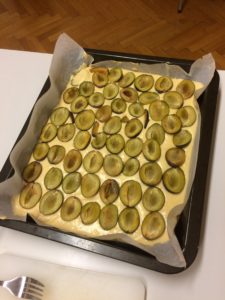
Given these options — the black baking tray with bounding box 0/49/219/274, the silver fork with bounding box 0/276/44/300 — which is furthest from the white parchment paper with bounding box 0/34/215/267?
the silver fork with bounding box 0/276/44/300

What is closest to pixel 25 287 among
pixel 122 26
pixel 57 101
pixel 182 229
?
pixel 182 229

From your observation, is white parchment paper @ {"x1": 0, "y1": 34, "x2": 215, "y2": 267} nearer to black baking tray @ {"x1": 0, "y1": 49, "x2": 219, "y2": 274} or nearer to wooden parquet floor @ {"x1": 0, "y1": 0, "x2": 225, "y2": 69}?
black baking tray @ {"x1": 0, "y1": 49, "x2": 219, "y2": 274}

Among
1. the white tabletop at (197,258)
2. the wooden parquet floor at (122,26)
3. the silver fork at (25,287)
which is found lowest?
the silver fork at (25,287)

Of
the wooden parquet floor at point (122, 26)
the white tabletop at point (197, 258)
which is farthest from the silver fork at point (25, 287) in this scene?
the wooden parquet floor at point (122, 26)

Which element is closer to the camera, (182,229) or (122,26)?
(182,229)

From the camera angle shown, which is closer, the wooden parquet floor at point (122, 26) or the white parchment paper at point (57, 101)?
the white parchment paper at point (57, 101)

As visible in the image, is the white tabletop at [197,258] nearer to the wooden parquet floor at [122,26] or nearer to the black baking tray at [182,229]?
the black baking tray at [182,229]

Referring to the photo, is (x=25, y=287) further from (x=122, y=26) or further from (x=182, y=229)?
(x=122, y=26)
